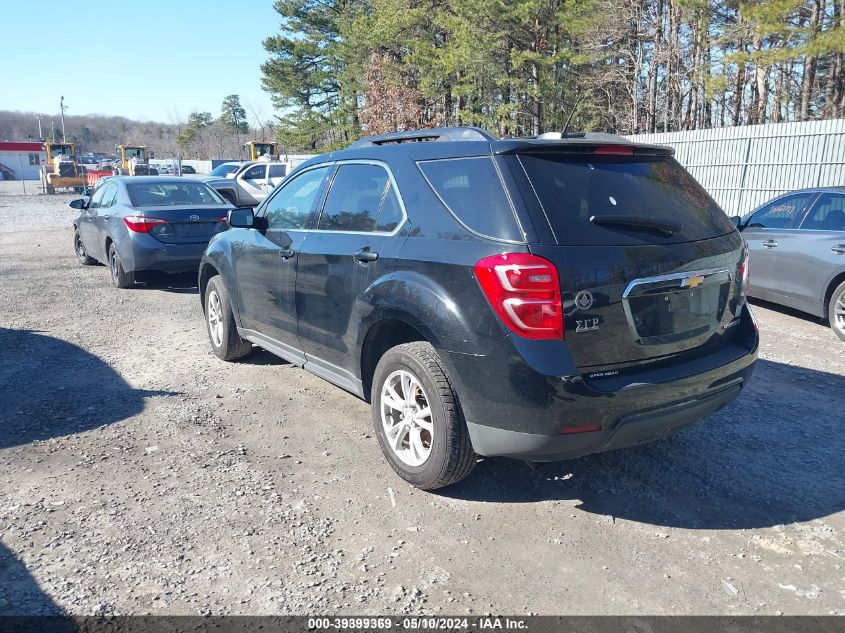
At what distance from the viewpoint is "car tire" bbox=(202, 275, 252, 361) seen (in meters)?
5.82

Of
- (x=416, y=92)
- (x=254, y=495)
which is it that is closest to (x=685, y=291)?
(x=254, y=495)

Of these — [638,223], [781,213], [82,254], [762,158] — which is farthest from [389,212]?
[762,158]

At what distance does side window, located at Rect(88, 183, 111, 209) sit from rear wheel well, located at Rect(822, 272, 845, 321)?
10202 millimetres

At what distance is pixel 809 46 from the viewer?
776 inches

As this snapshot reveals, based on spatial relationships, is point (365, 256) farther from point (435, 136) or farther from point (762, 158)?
point (762, 158)

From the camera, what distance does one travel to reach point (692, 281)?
3.33 meters

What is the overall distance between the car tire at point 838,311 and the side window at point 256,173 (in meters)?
20.9

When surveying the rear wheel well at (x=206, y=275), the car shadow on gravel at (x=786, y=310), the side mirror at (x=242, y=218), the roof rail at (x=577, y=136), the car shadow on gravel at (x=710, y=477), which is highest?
the roof rail at (x=577, y=136)

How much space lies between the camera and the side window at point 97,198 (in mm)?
10857

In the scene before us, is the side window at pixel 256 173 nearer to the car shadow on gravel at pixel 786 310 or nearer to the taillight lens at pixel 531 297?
the car shadow on gravel at pixel 786 310

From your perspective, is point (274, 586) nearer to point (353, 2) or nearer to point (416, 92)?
point (416, 92)

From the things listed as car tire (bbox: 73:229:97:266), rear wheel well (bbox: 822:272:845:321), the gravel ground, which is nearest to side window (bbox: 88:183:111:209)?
car tire (bbox: 73:229:97:266)

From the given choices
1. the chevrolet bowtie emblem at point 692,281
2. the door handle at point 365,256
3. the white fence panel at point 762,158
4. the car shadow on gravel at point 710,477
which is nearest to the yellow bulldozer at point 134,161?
the white fence panel at point 762,158

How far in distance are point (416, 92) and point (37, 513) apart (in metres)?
33.7
